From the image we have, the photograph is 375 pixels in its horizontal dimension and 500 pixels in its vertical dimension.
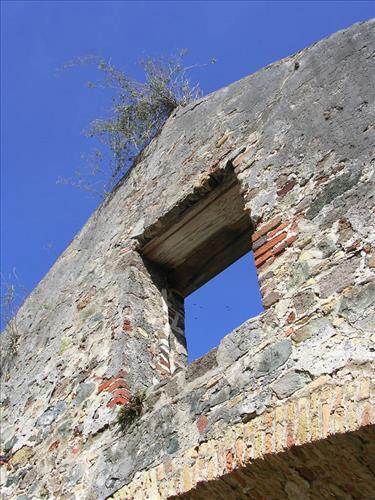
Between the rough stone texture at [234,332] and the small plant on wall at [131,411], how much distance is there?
48 millimetres

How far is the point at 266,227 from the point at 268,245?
0.16 meters

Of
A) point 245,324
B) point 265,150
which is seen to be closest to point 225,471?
point 245,324

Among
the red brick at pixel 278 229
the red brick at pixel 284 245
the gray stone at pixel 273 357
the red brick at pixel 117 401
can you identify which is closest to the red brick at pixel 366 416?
the gray stone at pixel 273 357

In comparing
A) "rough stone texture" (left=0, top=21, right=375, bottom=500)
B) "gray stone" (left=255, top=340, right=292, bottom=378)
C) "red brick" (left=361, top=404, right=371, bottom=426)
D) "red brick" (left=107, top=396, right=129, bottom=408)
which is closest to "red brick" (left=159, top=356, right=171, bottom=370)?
"rough stone texture" (left=0, top=21, right=375, bottom=500)

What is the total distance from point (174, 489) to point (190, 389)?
56cm

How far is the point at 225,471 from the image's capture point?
3.03 m

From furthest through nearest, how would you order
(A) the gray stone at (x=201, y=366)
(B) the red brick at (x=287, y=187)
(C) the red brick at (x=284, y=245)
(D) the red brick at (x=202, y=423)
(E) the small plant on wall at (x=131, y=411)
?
(B) the red brick at (x=287, y=187) < (E) the small plant on wall at (x=131, y=411) < (C) the red brick at (x=284, y=245) < (A) the gray stone at (x=201, y=366) < (D) the red brick at (x=202, y=423)

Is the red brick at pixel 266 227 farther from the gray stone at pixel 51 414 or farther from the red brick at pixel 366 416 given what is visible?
the gray stone at pixel 51 414

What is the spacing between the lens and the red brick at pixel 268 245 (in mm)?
3842

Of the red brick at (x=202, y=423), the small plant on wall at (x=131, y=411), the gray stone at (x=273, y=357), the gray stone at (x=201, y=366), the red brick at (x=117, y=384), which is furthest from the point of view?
the red brick at (x=117, y=384)

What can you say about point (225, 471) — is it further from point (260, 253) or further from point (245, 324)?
point (260, 253)

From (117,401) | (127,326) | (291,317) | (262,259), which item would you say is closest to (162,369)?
(127,326)

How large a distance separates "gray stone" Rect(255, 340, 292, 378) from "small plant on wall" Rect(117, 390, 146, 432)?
34.8 inches

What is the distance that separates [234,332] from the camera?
362cm
